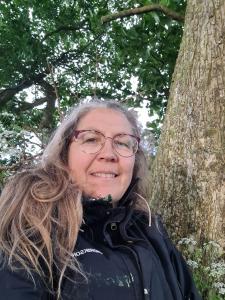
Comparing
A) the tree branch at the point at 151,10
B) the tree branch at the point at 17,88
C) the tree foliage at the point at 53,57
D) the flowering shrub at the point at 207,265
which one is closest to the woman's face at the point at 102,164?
the flowering shrub at the point at 207,265

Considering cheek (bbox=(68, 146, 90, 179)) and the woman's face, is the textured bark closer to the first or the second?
the woman's face

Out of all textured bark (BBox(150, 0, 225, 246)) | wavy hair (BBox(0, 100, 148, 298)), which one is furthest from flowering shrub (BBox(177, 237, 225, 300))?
wavy hair (BBox(0, 100, 148, 298))

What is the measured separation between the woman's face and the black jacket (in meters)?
0.13

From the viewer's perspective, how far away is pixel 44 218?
1.99 m

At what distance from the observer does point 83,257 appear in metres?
1.99

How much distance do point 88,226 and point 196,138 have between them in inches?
68.0

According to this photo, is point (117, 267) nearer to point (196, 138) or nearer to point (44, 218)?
point (44, 218)

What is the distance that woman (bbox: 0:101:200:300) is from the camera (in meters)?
1.87

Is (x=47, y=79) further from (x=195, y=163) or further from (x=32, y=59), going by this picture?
(x=195, y=163)

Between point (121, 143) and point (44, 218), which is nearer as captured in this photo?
point (44, 218)

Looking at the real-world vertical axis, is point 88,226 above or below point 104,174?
below

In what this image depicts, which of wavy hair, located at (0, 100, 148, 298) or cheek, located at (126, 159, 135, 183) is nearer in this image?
wavy hair, located at (0, 100, 148, 298)

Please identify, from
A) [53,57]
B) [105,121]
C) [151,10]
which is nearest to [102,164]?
[105,121]

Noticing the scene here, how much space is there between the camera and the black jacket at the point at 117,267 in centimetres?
183
